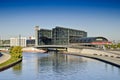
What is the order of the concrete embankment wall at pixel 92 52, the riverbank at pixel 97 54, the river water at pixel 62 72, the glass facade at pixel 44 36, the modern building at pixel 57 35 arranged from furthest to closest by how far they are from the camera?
the glass facade at pixel 44 36 → the modern building at pixel 57 35 → the concrete embankment wall at pixel 92 52 → the riverbank at pixel 97 54 → the river water at pixel 62 72

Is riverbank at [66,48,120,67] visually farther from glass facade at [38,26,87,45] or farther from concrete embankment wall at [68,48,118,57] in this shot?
glass facade at [38,26,87,45]

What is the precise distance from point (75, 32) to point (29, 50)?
39295 millimetres

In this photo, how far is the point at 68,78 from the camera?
41312 mm

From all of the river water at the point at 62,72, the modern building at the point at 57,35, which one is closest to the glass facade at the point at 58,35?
the modern building at the point at 57,35

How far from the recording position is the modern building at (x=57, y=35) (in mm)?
181125

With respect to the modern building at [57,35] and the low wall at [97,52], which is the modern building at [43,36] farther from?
the low wall at [97,52]

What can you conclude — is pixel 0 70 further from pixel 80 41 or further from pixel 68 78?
pixel 80 41

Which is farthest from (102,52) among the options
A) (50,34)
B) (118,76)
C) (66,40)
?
(50,34)

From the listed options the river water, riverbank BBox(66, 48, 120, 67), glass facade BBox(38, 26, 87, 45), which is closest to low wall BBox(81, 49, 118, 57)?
riverbank BBox(66, 48, 120, 67)

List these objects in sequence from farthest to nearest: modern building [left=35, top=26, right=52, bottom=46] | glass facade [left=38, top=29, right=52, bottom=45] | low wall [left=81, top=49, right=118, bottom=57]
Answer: glass facade [left=38, top=29, right=52, bottom=45]
modern building [left=35, top=26, right=52, bottom=46]
low wall [left=81, top=49, right=118, bottom=57]

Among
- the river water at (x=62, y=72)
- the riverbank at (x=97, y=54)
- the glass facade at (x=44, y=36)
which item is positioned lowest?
the river water at (x=62, y=72)

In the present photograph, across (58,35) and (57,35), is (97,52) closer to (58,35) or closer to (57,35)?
(58,35)

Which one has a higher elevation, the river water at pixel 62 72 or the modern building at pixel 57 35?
the modern building at pixel 57 35

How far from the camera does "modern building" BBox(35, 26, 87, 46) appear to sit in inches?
7131
